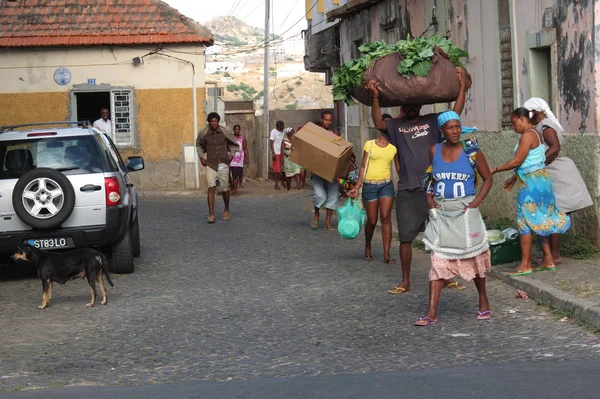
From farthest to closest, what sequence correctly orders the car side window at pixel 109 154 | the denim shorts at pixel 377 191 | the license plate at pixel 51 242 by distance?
the car side window at pixel 109 154 < the denim shorts at pixel 377 191 < the license plate at pixel 51 242

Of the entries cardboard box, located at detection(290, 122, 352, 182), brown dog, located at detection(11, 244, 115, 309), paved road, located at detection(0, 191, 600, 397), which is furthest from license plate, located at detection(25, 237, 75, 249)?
cardboard box, located at detection(290, 122, 352, 182)

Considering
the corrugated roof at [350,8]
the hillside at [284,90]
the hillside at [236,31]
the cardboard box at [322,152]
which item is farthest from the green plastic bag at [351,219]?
the hillside at [236,31]

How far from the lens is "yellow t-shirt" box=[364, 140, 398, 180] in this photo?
1149 cm

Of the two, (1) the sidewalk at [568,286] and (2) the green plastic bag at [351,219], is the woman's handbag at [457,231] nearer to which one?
(1) the sidewalk at [568,286]

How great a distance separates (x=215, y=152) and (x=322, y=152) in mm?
3982

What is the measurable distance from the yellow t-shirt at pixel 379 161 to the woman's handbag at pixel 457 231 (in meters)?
3.07

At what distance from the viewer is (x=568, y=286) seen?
937cm

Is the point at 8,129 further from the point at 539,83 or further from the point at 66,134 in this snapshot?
the point at 539,83

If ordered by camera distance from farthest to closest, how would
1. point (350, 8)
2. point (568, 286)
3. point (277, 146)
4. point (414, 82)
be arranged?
1. point (277, 146)
2. point (350, 8)
3. point (414, 82)
4. point (568, 286)

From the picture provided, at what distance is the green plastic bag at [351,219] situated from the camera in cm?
1246

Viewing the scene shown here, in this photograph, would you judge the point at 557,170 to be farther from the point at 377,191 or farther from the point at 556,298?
the point at 556,298

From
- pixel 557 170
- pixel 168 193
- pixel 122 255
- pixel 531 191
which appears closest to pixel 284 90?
pixel 168 193

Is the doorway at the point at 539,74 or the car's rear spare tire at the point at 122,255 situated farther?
the doorway at the point at 539,74

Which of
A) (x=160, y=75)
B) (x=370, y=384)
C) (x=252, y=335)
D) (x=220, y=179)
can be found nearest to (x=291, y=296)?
(x=252, y=335)
